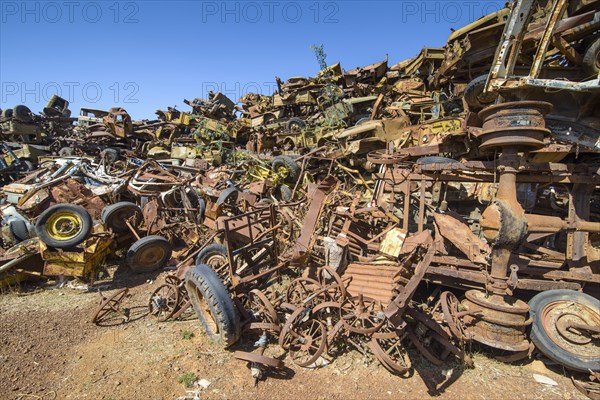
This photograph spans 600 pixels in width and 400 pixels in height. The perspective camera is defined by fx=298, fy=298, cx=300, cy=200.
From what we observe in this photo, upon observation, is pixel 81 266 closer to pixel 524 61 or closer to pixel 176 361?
pixel 176 361

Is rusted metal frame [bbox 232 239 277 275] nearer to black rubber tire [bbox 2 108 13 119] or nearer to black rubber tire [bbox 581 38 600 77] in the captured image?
black rubber tire [bbox 581 38 600 77]

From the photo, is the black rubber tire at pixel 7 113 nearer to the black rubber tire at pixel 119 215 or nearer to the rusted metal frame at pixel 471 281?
the black rubber tire at pixel 119 215

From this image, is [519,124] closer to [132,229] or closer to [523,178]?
[523,178]

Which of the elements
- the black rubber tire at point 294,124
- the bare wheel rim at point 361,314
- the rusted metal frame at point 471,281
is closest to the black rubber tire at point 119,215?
the bare wheel rim at point 361,314

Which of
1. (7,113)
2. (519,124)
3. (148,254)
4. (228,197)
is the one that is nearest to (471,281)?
(519,124)

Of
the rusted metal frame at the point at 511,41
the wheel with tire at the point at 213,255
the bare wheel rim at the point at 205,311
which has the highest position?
the rusted metal frame at the point at 511,41

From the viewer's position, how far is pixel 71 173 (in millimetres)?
7195

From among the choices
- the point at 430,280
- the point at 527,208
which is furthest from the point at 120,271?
the point at 527,208

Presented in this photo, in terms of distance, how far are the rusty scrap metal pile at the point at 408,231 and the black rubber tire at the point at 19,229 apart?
0.09 ft

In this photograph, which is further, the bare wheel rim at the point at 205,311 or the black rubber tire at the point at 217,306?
the bare wheel rim at the point at 205,311

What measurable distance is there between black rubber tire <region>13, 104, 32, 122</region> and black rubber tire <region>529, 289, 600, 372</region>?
19827 millimetres

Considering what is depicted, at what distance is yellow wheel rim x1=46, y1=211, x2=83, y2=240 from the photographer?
5.16 m

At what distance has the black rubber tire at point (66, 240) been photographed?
5.02m

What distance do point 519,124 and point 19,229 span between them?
8277mm
